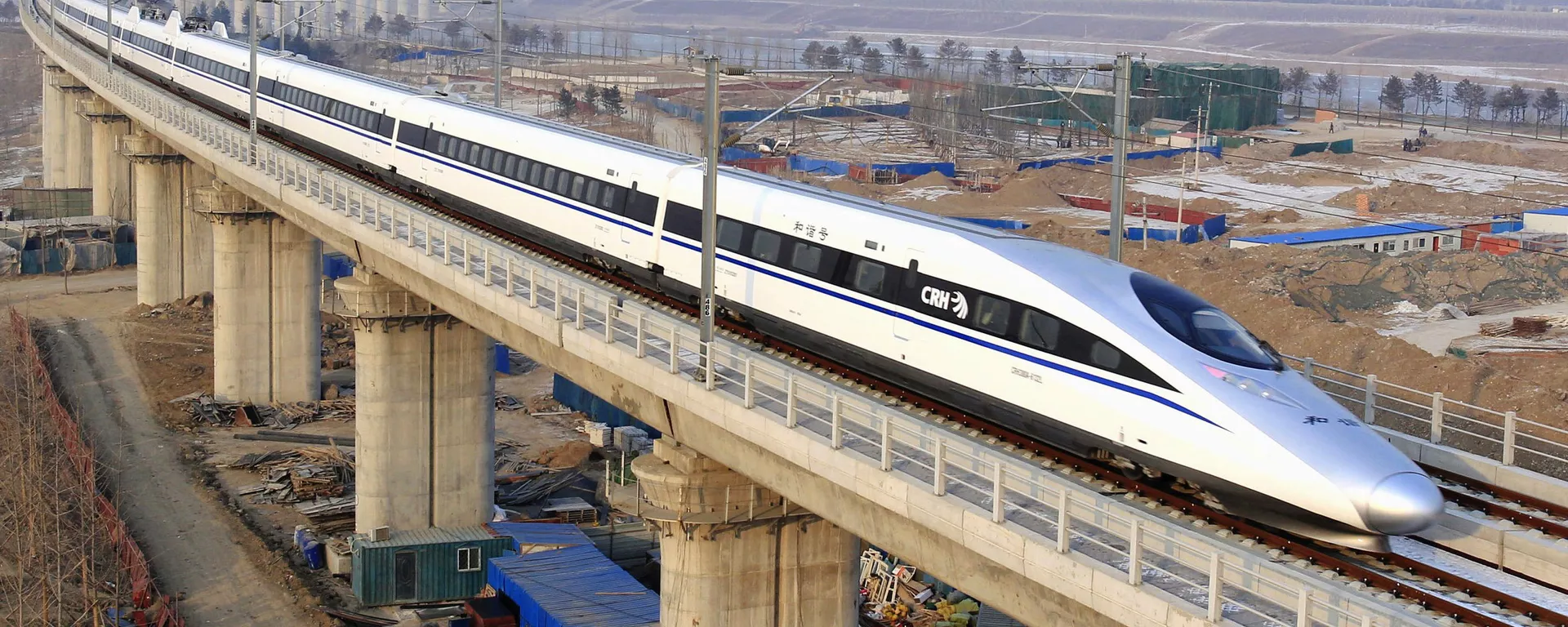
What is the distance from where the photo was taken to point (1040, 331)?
21.3 meters

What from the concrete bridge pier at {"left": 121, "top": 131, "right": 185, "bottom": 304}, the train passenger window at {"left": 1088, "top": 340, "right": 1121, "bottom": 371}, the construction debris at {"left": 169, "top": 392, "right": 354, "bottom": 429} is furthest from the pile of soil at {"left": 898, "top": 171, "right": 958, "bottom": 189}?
the train passenger window at {"left": 1088, "top": 340, "right": 1121, "bottom": 371}

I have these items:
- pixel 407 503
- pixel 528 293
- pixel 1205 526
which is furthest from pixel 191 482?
pixel 1205 526

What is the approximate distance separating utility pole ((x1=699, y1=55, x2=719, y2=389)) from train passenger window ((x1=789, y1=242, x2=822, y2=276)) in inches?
109

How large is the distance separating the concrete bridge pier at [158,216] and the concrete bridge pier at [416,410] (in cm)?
3489

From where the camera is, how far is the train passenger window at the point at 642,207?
31.7m

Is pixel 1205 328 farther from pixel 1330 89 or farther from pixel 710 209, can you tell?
pixel 1330 89

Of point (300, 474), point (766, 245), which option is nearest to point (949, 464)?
point (766, 245)

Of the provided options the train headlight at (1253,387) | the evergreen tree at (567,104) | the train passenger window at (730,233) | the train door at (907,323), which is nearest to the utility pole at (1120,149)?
the train door at (907,323)

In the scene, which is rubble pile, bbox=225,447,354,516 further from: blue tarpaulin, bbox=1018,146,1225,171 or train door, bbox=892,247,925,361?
blue tarpaulin, bbox=1018,146,1225,171

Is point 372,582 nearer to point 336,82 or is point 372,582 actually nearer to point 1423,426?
point 336,82

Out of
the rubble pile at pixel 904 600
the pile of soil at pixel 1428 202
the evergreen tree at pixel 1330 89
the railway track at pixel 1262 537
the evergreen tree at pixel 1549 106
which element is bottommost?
the rubble pile at pixel 904 600

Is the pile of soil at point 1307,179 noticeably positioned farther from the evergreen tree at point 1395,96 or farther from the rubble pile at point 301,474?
the rubble pile at point 301,474

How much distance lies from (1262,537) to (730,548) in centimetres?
1113

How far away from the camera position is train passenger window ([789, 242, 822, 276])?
26.5 metres
